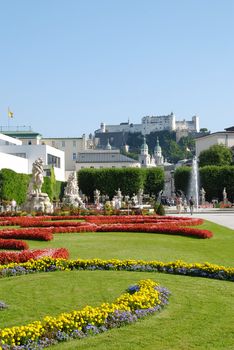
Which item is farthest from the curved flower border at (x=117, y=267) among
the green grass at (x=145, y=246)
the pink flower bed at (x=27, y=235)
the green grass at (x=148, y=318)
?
the pink flower bed at (x=27, y=235)

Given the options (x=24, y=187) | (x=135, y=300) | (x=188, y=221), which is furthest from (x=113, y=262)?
(x=24, y=187)

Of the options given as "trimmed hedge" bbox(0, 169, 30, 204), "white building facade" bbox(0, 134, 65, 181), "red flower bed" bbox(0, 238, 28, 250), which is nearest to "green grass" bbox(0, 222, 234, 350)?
"red flower bed" bbox(0, 238, 28, 250)

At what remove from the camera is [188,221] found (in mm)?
26797

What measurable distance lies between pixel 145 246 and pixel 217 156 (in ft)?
221

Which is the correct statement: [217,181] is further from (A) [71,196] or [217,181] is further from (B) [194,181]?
(A) [71,196]

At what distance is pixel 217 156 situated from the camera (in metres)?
83.6

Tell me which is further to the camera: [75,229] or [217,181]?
[217,181]

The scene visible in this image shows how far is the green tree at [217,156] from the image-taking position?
83125 millimetres

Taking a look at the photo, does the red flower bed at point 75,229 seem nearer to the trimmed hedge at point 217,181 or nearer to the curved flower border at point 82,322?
the curved flower border at point 82,322

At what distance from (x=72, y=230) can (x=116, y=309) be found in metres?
15.2

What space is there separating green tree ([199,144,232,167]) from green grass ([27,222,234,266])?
201 feet

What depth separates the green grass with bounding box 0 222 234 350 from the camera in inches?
280

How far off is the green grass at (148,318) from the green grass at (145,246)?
0.04 metres

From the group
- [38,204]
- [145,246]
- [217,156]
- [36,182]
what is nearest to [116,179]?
[217,156]
